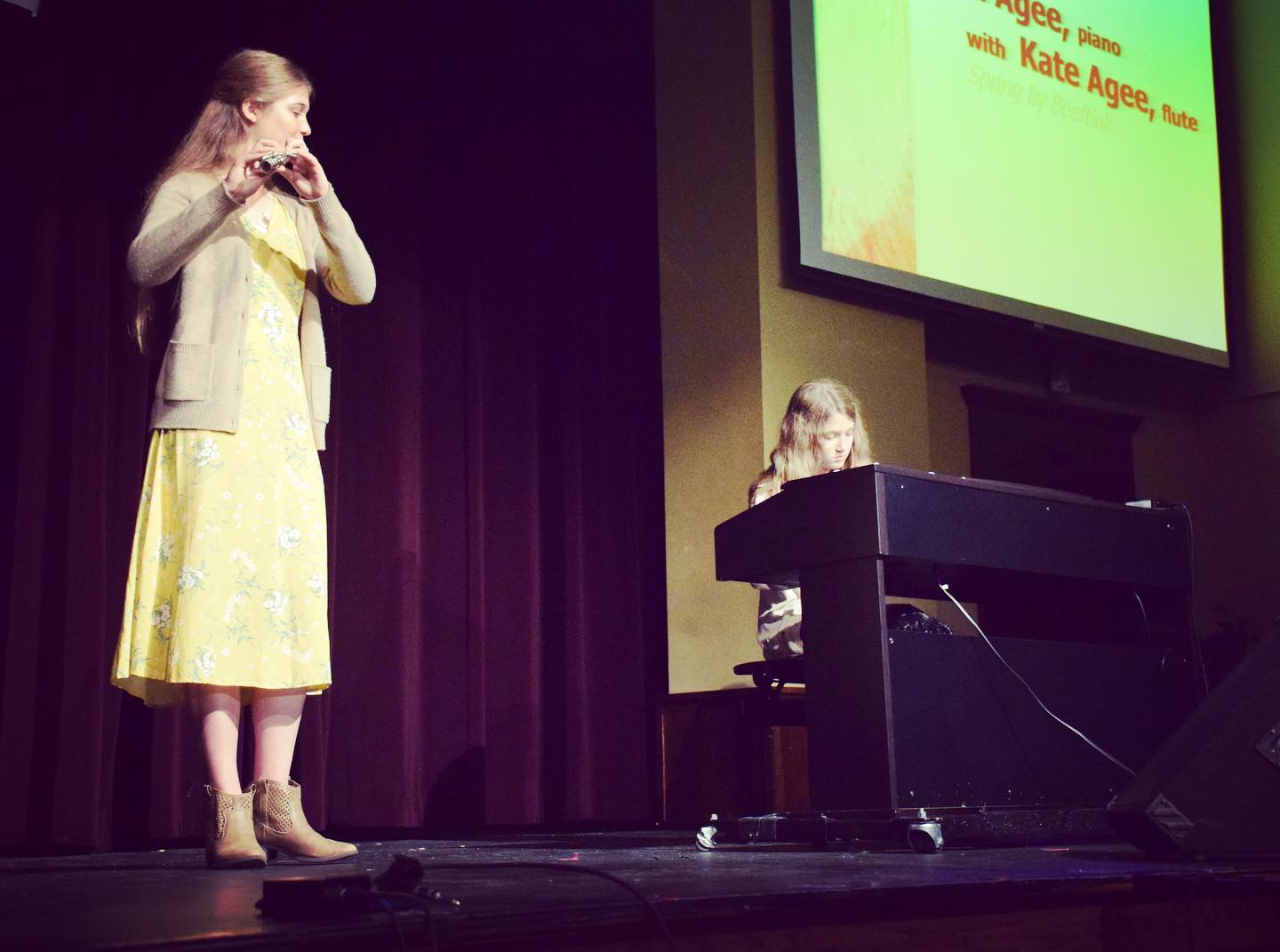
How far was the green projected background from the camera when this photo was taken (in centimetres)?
414

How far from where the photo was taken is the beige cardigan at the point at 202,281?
73.1 inches

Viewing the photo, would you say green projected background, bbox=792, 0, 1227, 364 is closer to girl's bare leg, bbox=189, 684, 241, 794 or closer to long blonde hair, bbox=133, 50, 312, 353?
long blonde hair, bbox=133, 50, 312, 353

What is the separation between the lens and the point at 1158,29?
5.12 m

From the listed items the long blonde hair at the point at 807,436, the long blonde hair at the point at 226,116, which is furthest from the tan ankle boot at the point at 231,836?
the long blonde hair at the point at 807,436

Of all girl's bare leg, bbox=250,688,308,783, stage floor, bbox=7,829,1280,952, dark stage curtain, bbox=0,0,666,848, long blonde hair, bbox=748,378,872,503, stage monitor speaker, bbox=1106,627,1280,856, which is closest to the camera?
stage floor, bbox=7,829,1280,952

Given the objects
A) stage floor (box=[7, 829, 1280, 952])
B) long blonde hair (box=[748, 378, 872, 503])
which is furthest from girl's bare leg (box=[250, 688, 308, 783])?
long blonde hair (box=[748, 378, 872, 503])

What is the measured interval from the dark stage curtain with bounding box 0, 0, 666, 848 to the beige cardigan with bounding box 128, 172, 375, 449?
3.38 feet

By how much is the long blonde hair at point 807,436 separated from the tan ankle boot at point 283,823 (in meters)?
1.53

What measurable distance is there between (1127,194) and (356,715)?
341 centimetres

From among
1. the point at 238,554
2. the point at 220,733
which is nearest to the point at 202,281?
the point at 238,554

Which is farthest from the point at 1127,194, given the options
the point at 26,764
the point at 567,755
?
the point at 26,764

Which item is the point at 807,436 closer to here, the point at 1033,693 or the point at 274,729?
the point at 1033,693

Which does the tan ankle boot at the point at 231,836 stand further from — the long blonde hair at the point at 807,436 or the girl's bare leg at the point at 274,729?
the long blonde hair at the point at 807,436

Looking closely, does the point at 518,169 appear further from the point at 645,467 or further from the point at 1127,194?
the point at 1127,194
